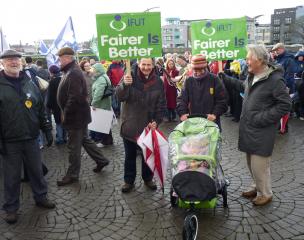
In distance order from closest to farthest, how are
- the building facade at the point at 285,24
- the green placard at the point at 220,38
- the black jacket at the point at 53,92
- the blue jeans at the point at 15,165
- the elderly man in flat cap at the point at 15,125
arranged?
the elderly man in flat cap at the point at 15,125, the blue jeans at the point at 15,165, the green placard at the point at 220,38, the black jacket at the point at 53,92, the building facade at the point at 285,24

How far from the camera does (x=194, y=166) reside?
3.97 m

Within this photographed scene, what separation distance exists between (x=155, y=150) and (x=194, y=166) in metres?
1.10

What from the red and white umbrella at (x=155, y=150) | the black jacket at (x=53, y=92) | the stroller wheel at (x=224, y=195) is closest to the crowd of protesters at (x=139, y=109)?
the red and white umbrella at (x=155, y=150)

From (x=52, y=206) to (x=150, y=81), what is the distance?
2.36 meters

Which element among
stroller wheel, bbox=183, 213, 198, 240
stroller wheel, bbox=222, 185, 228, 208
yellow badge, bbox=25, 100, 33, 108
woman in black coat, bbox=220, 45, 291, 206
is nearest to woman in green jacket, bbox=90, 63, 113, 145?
yellow badge, bbox=25, 100, 33, 108

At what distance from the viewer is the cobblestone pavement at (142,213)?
4.20 metres

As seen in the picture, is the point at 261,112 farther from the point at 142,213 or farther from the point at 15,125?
the point at 15,125

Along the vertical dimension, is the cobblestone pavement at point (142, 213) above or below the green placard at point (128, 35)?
below

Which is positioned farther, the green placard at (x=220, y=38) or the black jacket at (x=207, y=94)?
the green placard at (x=220, y=38)

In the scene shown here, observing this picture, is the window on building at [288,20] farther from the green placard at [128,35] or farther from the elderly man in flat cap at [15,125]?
the elderly man in flat cap at [15,125]

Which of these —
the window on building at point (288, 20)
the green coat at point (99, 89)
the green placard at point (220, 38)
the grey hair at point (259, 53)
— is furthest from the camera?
the window on building at point (288, 20)

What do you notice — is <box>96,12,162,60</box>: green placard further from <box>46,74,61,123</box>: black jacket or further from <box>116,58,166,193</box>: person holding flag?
<box>46,74,61,123</box>: black jacket

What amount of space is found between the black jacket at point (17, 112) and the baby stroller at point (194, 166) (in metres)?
1.93

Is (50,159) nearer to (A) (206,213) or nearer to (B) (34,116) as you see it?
(B) (34,116)
